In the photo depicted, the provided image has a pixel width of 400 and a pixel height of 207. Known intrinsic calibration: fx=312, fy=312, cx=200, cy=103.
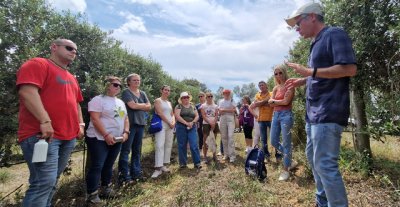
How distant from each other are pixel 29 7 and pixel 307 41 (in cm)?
521

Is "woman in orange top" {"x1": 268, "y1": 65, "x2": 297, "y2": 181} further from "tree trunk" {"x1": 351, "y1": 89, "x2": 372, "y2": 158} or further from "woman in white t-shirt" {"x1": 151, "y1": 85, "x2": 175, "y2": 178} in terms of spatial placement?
"woman in white t-shirt" {"x1": 151, "y1": 85, "x2": 175, "y2": 178}

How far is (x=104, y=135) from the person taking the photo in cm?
489

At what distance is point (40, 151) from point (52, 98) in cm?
64

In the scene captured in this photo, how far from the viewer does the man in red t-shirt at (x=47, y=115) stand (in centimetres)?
302

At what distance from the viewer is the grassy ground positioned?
4.21 m

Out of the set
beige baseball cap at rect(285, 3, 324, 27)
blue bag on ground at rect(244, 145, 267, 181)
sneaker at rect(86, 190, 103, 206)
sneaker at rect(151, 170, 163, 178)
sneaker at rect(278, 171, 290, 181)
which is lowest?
sneaker at rect(86, 190, 103, 206)

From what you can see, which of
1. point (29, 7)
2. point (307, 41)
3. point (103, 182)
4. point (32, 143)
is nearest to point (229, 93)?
point (307, 41)

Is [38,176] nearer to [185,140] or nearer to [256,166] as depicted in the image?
[256,166]

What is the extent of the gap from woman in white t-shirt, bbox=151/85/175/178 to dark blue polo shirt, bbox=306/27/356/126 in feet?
13.7

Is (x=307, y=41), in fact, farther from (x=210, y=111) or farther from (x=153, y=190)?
(x=153, y=190)

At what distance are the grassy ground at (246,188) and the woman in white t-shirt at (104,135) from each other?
1.17 ft

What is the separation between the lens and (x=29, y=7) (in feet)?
17.6

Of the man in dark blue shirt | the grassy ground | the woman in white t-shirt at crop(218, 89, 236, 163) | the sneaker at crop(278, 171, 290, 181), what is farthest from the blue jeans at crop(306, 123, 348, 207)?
the woman in white t-shirt at crop(218, 89, 236, 163)

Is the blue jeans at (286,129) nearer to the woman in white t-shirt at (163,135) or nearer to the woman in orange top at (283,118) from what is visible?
the woman in orange top at (283,118)
